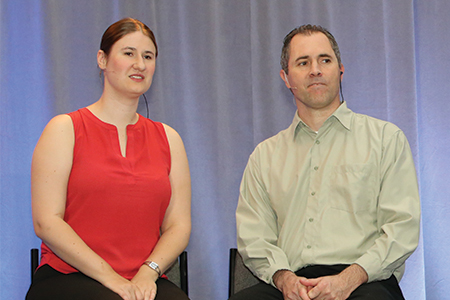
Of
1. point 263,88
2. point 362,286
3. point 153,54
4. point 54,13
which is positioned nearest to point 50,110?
point 54,13

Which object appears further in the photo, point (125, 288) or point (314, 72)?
point (314, 72)

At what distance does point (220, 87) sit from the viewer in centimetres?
299

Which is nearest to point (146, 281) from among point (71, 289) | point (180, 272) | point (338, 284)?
point (71, 289)

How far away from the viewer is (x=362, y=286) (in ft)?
5.75

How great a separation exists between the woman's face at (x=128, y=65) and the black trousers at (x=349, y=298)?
3.11 feet

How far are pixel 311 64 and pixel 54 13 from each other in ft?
5.48

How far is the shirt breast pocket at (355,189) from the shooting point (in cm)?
190

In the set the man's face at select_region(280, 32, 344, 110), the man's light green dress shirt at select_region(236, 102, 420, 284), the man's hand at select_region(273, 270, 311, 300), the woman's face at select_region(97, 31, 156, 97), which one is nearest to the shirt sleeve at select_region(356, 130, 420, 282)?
the man's light green dress shirt at select_region(236, 102, 420, 284)

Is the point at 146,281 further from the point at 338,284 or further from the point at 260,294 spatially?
the point at 338,284

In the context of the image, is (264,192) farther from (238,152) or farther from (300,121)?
(238,152)

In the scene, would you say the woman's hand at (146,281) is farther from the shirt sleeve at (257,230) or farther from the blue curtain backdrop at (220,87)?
the blue curtain backdrop at (220,87)

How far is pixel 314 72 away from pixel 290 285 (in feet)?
2.94

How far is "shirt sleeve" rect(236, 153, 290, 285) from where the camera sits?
6.28ft

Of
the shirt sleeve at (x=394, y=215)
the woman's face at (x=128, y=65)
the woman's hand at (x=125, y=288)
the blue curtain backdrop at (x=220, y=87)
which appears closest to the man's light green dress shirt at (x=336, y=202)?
the shirt sleeve at (x=394, y=215)
